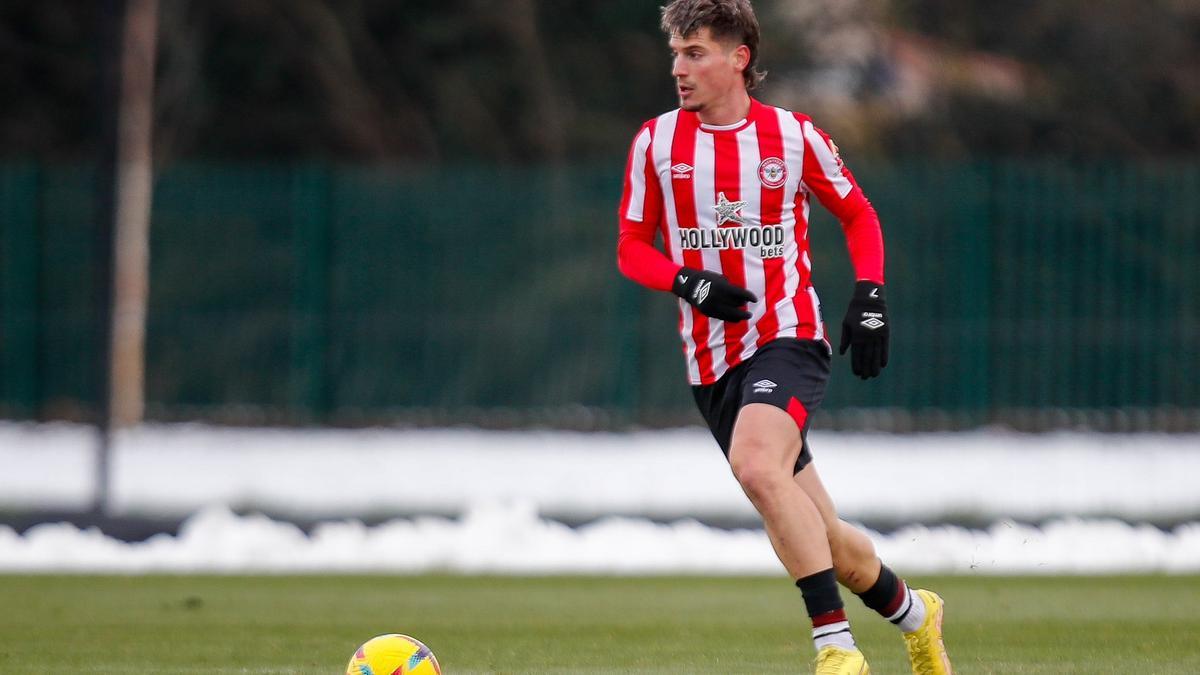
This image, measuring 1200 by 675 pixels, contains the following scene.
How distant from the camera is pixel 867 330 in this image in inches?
237

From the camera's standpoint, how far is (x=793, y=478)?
6.00m

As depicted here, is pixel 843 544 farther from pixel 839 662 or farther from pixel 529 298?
pixel 529 298

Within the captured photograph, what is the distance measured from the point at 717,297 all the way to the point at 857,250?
2.04ft

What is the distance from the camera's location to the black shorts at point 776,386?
5949 millimetres

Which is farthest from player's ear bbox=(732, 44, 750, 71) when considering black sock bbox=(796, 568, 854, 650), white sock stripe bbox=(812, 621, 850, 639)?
white sock stripe bbox=(812, 621, 850, 639)

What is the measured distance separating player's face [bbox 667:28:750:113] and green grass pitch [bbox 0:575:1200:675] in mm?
2001

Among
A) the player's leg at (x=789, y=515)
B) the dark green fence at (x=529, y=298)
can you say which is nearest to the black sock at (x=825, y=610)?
the player's leg at (x=789, y=515)

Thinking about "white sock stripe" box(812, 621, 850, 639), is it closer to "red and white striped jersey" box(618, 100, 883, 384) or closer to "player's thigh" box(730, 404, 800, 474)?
"player's thigh" box(730, 404, 800, 474)

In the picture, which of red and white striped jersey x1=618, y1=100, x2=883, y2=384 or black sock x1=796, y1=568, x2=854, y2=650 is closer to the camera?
black sock x1=796, y1=568, x2=854, y2=650

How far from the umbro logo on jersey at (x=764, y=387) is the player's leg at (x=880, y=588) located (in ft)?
1.09

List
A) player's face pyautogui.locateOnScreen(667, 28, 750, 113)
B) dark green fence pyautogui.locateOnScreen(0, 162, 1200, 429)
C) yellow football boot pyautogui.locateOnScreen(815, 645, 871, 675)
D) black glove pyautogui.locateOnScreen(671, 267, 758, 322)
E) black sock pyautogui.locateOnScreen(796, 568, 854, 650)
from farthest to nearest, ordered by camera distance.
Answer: dark green fence pyautogui.locateOnScreen(0, 162, 1200, 429)
player's face pyautogui.locateOnScreen(667, 28, 750, 113)
black glove pyautogui.locateOnScreen(671, 267, 758, 322)
black sock pyautogui.locateOnScreen(796, 568, 854, 650)
yellow football boot pyautogui.locateOnScreen(815, 645, 871, 675)

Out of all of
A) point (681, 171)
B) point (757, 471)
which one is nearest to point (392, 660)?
point (757, 471)

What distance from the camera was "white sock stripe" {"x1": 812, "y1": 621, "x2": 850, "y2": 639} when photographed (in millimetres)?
5660

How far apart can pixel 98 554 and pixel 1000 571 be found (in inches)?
212
